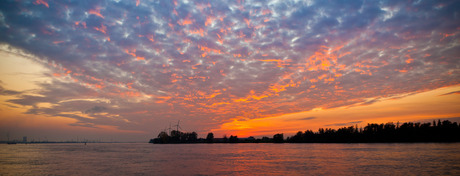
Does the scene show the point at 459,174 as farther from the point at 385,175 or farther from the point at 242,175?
the point at 242,175

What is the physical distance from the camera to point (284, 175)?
4247 cm

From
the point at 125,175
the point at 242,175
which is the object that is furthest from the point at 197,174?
the point at 125,175

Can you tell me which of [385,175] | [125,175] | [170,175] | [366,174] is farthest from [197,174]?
[385,175]

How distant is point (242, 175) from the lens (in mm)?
42969

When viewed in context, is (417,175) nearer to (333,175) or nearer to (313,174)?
(333,175)

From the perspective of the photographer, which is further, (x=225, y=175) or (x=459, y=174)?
(x=225, y=175)

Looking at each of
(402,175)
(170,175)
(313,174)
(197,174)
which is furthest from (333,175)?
(170,175)

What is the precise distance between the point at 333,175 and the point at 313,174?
3169 mm

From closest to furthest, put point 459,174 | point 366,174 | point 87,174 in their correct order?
point 459,174
point 366,174
point 87,174

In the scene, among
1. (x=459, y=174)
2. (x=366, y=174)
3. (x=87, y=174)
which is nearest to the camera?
(x=459, y=174)

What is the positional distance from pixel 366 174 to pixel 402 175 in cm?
545

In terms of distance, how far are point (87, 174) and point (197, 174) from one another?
2029 cm

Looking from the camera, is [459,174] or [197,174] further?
[197,174]

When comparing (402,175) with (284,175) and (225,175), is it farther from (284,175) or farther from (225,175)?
(225,175)
